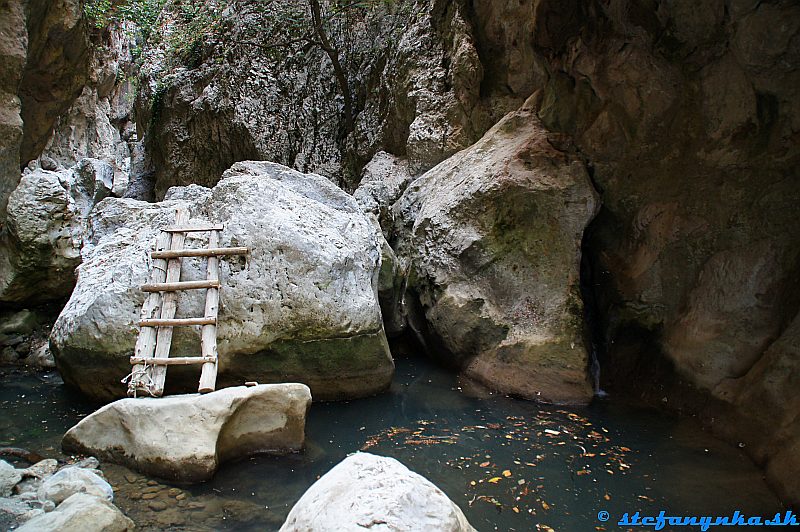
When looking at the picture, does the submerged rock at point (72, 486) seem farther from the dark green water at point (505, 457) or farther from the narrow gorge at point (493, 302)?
the dark green water at point (505, 457)

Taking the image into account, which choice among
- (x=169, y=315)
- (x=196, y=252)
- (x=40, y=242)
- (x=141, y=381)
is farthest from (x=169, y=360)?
(x=40, y=242)

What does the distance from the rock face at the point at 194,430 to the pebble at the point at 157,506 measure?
11.4 inches

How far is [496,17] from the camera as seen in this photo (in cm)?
802

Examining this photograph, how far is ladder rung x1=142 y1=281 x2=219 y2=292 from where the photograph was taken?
5094mm

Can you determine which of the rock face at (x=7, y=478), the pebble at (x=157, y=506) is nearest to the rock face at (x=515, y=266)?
the pebble at (x=157, y=506)

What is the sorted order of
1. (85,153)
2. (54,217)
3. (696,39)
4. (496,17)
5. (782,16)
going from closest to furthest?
1. (782,16)
2. (696,39)
3. (54,217)
4. (496,17)
5. (85,153)

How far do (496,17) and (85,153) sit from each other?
52.6 feet

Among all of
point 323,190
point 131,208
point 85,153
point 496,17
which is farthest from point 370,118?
point 85,153

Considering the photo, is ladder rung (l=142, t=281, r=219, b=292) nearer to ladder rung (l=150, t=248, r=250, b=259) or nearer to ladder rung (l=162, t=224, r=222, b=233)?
ladder rung (l=150, t=248, r=250, b=259)

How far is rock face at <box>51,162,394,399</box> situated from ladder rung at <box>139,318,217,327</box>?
179mm

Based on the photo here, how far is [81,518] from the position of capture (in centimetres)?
290

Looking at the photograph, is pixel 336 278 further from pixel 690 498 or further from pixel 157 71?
pixel 157 71

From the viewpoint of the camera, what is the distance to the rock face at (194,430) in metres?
3.87

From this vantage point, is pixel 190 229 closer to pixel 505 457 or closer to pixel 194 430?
pixel 194 430
